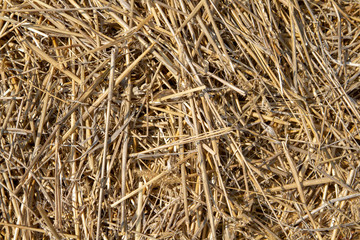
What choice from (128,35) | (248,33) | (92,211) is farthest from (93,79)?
(248,33)

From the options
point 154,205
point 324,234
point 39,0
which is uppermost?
point 39,0

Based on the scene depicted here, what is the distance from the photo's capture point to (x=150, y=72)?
52.6 inches

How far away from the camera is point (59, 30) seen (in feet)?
4.30

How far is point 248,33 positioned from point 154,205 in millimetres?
741

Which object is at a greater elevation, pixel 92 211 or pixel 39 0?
pixel 39 0

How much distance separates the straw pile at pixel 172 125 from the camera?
4.13 feet

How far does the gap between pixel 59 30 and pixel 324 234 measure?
125 cm

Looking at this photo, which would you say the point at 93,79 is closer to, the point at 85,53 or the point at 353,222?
the point at 85,53

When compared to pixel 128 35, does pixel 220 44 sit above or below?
below

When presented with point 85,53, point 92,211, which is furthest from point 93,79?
point 92,211

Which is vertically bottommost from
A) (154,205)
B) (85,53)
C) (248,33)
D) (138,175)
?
(154,205)

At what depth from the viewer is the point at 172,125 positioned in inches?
51.2

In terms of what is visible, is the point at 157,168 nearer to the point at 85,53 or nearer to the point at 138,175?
the point at 138,175

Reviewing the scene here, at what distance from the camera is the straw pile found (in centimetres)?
126
